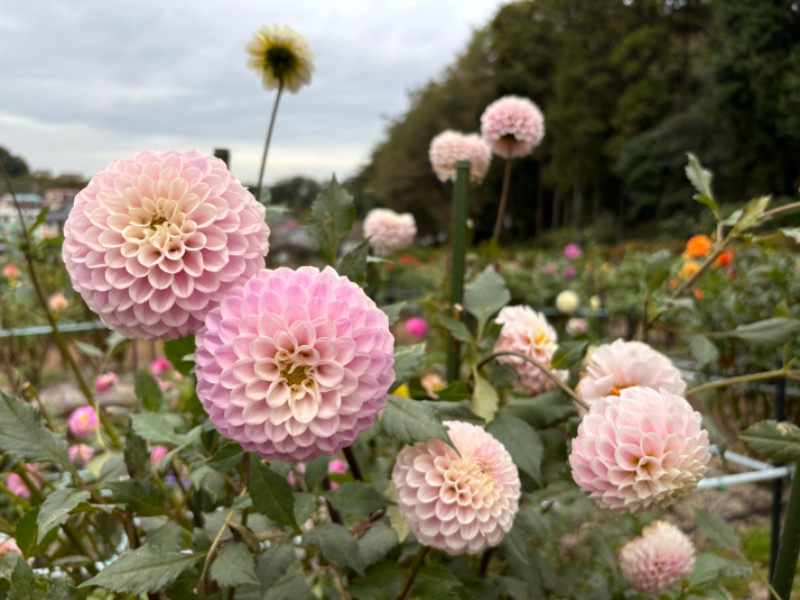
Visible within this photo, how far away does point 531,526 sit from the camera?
791mm

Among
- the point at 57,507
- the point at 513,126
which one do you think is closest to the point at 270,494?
the point at 57,507

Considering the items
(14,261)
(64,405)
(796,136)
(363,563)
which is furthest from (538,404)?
(796,136)

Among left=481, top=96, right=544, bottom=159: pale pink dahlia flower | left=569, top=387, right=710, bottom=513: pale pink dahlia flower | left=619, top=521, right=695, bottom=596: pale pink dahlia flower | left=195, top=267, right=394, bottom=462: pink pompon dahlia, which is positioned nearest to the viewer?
left=195, top=267, right=394, bottom=462: pink pompon dahlia

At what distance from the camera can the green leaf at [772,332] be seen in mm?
797

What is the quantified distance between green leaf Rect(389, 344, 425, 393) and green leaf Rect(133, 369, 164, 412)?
37cm

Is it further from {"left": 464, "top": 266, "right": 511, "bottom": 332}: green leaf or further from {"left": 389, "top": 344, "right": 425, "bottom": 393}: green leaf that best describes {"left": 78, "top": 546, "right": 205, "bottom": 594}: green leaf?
{"left": 464, "top": 266, "right": 511, "bottom": 332}: green leaf

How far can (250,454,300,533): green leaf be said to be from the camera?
515 mm

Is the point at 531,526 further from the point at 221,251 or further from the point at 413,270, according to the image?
the point at 413,270

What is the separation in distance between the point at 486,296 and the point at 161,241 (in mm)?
437

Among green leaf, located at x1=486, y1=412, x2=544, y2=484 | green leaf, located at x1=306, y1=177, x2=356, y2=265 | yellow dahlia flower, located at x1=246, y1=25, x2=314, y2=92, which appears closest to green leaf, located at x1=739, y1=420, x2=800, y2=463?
green leaf, located at x1=486, y1=412, x2=544, y2=484

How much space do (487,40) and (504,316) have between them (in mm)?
23273

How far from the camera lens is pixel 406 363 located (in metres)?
0.59

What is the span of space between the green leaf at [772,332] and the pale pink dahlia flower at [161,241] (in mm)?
610

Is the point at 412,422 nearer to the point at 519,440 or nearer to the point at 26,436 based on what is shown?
the point at 519,440
